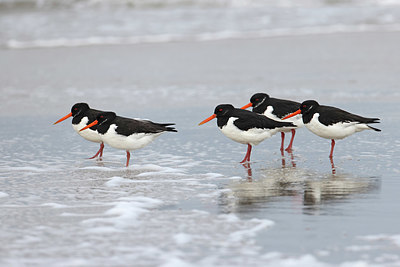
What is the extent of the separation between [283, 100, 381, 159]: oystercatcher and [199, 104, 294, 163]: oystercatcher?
0.27 m

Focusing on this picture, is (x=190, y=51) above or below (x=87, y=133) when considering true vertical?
above

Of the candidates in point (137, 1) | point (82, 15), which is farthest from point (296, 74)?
point (137, 1)

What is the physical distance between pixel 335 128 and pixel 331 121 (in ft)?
0.32

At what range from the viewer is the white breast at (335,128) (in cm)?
835

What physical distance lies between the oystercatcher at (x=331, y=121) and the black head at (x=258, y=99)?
1001mm

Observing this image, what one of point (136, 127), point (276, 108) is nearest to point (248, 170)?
point (136, 127)

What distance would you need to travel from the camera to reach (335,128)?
328 inches

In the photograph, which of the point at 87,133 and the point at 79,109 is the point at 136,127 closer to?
the point at 87,133

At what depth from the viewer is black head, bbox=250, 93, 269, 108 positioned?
9480 mm

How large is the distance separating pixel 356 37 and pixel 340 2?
477 inches

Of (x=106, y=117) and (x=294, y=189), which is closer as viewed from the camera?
(x=294, y=189)

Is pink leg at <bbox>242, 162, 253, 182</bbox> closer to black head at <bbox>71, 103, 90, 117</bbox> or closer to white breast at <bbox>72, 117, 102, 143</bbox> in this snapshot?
white breast at <bbox>72, 117, 102, 143</bbox>

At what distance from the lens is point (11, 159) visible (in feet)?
28.5

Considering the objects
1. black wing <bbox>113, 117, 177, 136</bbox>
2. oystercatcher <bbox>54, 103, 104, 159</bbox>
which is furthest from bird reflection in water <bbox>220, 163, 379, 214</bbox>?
oystercatcher <bbox>54, 103, 104, 159</bbox>
